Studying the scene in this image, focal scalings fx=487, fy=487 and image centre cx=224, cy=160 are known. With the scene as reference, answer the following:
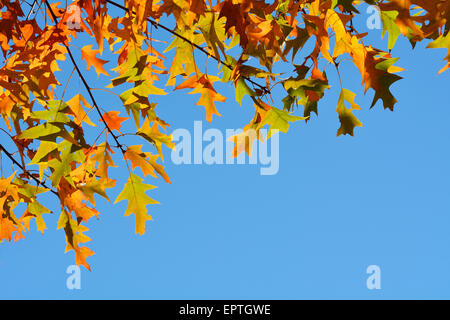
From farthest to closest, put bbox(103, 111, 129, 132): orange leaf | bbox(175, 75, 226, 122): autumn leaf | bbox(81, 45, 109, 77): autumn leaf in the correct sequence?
bbox(81, 45, 109, 77): autumn leaf
bbox(103, 111, 129, 132): orange leaf
bbox(175, 75, 226, 122): autumn leaf

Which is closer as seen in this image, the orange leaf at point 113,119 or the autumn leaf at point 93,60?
the orange leaf at point 113,119

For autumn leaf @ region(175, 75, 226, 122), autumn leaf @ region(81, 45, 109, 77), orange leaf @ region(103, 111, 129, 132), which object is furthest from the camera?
autumn leaf @ region(81, 45, 109, 77)

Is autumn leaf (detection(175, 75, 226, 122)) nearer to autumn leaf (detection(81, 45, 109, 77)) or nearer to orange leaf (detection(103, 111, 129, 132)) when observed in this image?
orange leaf (detection(103, 111, 129, 132))

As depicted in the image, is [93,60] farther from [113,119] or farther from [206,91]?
[206,91]

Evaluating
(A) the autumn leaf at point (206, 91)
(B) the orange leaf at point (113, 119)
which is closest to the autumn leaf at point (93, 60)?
(B) the orange leaf at point (113, 119)

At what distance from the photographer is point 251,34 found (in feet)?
5.52

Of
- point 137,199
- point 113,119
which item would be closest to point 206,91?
point 113,119

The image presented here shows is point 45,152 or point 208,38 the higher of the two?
point 208,38

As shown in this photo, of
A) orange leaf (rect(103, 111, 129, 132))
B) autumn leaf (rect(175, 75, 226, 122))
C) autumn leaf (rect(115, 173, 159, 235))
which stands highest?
autumn leaf (rect(175, 75, 226, 122))

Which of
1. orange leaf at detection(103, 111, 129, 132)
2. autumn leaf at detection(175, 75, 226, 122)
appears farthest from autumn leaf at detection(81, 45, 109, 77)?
autumn leaf at detection(175, 75, 226, 122)

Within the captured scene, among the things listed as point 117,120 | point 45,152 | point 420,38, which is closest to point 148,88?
point 117,120

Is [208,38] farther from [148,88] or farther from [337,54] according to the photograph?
[337,54]

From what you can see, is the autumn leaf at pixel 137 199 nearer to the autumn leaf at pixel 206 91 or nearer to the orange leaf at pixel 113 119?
the orange leaf at pixel 113 119

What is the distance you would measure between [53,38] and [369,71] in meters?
1.31
